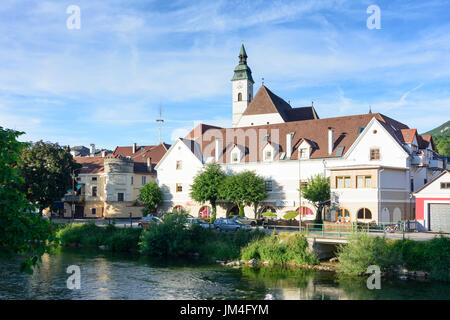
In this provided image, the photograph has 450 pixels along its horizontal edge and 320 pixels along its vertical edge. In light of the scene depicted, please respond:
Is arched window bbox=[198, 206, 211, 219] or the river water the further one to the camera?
arched window bbox=[198, 206, 211, 219]

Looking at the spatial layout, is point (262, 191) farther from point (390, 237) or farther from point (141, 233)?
point (390, 237)

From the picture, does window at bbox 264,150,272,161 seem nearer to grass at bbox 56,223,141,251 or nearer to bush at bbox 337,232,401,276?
grass at bbox 56,223,141,251

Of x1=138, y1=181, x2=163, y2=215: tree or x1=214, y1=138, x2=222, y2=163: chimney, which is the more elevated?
x1=214, y1=138, x2=222, y2=163: chimney

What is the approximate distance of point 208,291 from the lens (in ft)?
83.5

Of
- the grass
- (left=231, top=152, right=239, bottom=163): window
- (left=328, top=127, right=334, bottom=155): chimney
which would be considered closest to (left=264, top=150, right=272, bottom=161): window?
(left=231, top=152, right=239, bottom=163): window

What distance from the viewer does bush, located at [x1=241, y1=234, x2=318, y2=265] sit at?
111ft

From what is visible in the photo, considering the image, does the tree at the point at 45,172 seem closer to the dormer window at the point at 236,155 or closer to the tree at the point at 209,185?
the tree at the point at 209,185

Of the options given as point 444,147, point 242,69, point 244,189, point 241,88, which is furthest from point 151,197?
point 444,147

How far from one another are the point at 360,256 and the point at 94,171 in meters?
48.5

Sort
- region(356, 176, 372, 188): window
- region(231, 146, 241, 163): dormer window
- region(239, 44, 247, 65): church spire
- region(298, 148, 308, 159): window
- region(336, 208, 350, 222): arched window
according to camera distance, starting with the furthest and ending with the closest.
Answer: region(239, 44, 247, 65): church spire → region(231, 146, 241, 163): dormer window → region(298, 148, 308, 159): window → region(336, 208, 350, 222): arched window → region(356, 176, 372, 188): window

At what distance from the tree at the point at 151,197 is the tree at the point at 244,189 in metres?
10.7

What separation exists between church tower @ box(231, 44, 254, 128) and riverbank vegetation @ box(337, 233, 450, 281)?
196 feet

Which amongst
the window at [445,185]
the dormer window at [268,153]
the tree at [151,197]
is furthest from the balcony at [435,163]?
the tree at [151,197]
